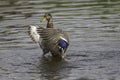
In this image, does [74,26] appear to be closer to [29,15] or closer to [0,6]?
[29,15]

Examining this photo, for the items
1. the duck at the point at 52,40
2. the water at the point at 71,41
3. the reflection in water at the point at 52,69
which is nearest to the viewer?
the reflection in water at the point at 52,69

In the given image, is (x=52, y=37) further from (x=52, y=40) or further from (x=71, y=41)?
(x=71, y=41)

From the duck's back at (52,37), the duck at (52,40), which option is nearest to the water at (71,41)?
the duck at (52,40)

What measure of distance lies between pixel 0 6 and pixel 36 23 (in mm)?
4348

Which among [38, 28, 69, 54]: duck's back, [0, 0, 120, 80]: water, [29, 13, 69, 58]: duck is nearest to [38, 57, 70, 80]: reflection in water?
[0, 0, 120, 80]: water

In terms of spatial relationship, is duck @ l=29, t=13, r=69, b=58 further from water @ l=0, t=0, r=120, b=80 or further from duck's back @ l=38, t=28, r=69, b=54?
water @ l=0, t=0, r=120, b=80

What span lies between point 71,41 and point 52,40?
2.19 meters

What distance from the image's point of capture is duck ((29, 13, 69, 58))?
13.1 m

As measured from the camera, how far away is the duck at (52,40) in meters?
13.1

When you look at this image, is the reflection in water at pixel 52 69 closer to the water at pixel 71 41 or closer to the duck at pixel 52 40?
the water at pixel 71 41

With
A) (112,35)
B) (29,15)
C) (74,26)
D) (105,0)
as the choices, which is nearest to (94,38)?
(112,35)

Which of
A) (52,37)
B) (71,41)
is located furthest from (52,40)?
(71,41)

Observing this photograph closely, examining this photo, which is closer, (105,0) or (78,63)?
(78,63)

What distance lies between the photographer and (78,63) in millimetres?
12953
